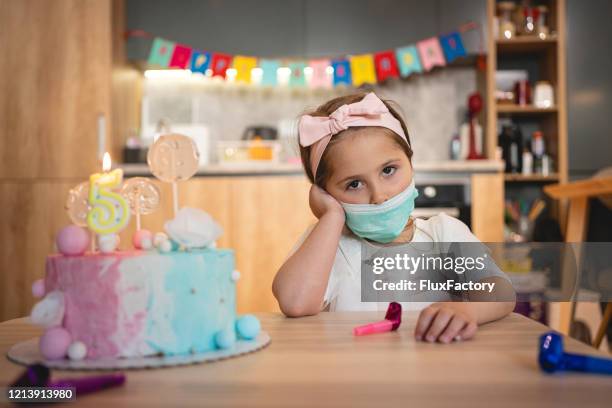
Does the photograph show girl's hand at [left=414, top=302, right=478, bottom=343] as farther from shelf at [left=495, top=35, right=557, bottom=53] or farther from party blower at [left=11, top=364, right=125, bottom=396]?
shelf at [left=495, top=35, right=557, bottom=53]

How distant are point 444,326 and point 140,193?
1.26 feet

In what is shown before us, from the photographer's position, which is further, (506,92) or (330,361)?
(506,92)

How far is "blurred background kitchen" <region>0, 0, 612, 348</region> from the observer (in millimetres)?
3305

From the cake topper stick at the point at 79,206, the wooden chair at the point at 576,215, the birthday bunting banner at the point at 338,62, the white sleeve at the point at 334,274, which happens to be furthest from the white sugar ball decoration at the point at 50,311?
the birthday bunting banner at the point at 338,62

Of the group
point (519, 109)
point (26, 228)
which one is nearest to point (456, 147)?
point (519, 109)

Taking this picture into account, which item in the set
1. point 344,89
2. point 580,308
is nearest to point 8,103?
point 344,89

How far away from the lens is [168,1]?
3.71 metres

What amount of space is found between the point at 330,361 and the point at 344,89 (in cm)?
363

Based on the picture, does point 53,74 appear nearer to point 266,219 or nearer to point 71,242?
point 266,219

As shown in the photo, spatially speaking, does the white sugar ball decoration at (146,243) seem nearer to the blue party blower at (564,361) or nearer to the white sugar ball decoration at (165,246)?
the white sugar ball decoration at (165,246)

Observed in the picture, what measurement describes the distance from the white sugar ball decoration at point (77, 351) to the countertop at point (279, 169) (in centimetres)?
273

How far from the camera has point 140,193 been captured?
2.56 ft

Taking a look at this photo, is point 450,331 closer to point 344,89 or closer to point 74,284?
point 74,284

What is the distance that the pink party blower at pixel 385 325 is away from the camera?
2.32 ft
